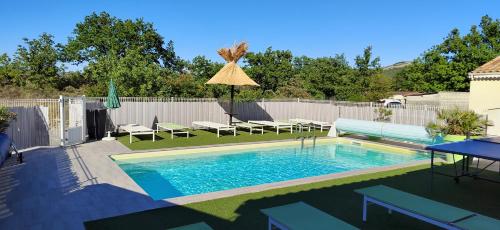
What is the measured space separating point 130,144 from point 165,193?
16.7 ft

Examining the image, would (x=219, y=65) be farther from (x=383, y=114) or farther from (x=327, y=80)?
(x=383, y=114)

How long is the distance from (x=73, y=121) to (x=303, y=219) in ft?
37.0

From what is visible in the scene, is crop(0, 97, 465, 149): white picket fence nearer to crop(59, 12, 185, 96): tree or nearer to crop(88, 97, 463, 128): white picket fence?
crop(88, 97, 463, 128): white picket fence

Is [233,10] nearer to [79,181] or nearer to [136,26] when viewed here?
[136,26]

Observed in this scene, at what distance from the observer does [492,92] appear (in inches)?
496

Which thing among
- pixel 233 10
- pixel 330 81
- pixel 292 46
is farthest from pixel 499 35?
pixel 233 10

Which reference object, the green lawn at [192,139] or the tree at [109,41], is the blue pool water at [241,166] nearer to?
the green lawn at [192,139]

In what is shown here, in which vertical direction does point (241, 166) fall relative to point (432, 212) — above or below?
below

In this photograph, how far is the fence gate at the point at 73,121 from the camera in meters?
11.4

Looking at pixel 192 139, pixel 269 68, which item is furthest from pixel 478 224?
pixel 269 68

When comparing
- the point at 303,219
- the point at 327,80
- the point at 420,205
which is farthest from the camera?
the point at 327,80

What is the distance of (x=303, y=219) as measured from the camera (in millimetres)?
4055

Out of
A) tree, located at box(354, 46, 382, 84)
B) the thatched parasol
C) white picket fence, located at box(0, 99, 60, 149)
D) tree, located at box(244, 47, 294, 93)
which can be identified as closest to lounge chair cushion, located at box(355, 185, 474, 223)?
white picket fence, located at box(0, 99, 60, 149)

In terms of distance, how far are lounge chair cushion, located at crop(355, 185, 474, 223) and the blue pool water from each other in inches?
156
